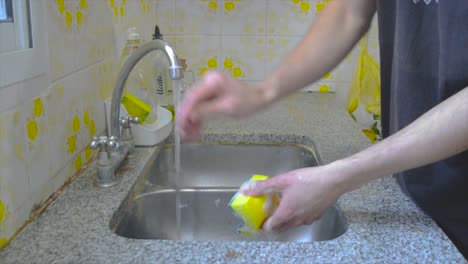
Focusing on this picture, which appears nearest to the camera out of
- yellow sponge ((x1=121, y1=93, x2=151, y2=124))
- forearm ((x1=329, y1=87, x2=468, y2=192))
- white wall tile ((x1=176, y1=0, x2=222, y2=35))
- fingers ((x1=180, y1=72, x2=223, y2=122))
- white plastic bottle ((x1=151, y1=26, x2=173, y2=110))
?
forearm ((x1=329, y1=87, x2=468, y2=192))

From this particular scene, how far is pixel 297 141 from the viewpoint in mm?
1312

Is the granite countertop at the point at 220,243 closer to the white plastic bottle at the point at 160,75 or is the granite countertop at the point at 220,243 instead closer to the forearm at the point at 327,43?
the forearm at the point at 327,43

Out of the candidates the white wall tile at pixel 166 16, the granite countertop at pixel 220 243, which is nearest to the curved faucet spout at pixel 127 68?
the granite countertop at pixel 220 243

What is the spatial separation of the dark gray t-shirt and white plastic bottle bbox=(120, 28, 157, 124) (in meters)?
0.63

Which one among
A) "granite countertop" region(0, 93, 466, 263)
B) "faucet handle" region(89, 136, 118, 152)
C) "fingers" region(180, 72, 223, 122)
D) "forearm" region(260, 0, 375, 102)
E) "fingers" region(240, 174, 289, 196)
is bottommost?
"granite countertop" region(0, 93, 466, 263)

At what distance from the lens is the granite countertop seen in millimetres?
659

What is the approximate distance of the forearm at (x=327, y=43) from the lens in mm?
899

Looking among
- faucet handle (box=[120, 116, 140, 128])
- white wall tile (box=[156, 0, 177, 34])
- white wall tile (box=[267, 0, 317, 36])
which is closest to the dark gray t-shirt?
faucet handle (box=[120, 116, 140, 128])

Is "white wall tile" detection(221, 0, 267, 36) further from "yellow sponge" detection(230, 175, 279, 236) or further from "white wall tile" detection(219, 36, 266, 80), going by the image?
"yellow sponge" detection(230, 175, 279, 236)

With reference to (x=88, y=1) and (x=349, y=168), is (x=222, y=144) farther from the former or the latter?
(x=349, y=168)

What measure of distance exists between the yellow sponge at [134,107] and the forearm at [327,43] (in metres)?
0.39

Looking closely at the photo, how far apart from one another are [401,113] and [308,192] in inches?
13.2

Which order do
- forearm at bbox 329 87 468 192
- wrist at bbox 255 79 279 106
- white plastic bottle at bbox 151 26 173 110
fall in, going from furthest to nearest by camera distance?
white plastic bottle at bbox 151 26 173 110
wrist at bbox 255 79 279 106
forearm at bbox 329 87 468 192

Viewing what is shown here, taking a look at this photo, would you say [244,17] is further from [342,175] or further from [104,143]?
[342,175]
